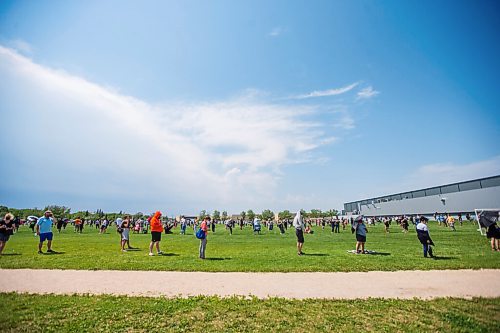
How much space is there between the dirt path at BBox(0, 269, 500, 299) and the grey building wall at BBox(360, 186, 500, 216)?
56.3m

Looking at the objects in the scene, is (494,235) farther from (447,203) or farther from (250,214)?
(250,214)

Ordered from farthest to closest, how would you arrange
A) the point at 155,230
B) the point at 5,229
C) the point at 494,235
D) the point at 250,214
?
1. the point at 250,214
2. the point at 494,235
3. the point at 155,230
4. the point at 5,229

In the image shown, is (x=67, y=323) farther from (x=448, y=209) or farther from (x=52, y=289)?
(x=448, y=209)

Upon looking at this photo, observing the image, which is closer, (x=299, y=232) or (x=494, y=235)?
(x=299, y=232)

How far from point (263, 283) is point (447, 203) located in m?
68.5

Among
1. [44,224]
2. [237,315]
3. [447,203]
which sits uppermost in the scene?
[447,203]

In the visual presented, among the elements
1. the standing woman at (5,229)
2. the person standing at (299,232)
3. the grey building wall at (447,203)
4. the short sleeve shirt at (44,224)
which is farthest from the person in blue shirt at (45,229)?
the grey building wall at (447,203)

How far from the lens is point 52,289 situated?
21.0 ft

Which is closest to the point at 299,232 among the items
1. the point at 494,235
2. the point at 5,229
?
the point at 494,235

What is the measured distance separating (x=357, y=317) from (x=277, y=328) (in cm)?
154

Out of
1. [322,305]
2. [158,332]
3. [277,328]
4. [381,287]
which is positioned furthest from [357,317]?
[158,332]

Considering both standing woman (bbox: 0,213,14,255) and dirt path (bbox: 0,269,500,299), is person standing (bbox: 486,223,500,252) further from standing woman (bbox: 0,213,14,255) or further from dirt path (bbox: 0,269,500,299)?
standing woman (bbox: 0,213,14,255)

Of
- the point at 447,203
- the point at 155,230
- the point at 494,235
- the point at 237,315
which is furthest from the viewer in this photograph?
the point at 447,203

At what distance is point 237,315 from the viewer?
479 centimetres
